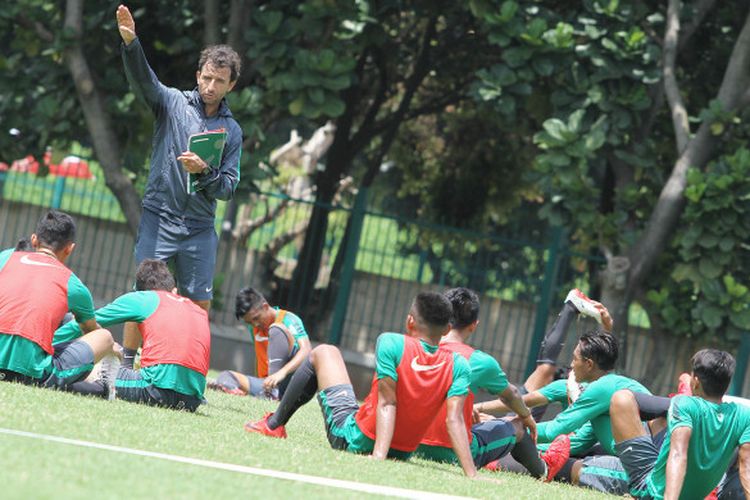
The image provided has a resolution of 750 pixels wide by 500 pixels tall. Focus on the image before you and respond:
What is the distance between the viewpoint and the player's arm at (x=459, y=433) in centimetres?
790

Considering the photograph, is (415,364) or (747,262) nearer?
(415,364)

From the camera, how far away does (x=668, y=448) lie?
768cm

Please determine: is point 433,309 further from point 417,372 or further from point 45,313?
point 45,313

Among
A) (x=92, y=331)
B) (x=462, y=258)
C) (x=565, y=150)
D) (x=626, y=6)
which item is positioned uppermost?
(x=626, y=6)

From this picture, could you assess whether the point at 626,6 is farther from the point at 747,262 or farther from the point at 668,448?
the point at 668,448

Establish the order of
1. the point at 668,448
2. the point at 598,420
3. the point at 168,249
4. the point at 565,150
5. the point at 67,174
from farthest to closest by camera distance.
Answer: the point at 67,174 → the point at 565,150 → the point at 168,249 → the point at 598,420 → the point at 668,448

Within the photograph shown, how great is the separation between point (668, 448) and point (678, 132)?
26.2 ft

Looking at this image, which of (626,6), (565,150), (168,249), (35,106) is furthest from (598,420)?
(35,106)

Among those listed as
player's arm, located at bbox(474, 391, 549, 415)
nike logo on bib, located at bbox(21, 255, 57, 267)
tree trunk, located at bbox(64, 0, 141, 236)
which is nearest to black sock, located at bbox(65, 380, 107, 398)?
nike logo on bib, located at bbox(21, 255, 57, 267)

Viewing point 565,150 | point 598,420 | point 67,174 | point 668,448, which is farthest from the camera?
point 67,174

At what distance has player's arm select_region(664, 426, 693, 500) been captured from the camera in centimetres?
731

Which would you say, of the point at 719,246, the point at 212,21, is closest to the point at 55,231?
the point at 212,21

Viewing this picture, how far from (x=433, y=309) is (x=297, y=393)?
1.07 m

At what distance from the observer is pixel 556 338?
11102 mm
